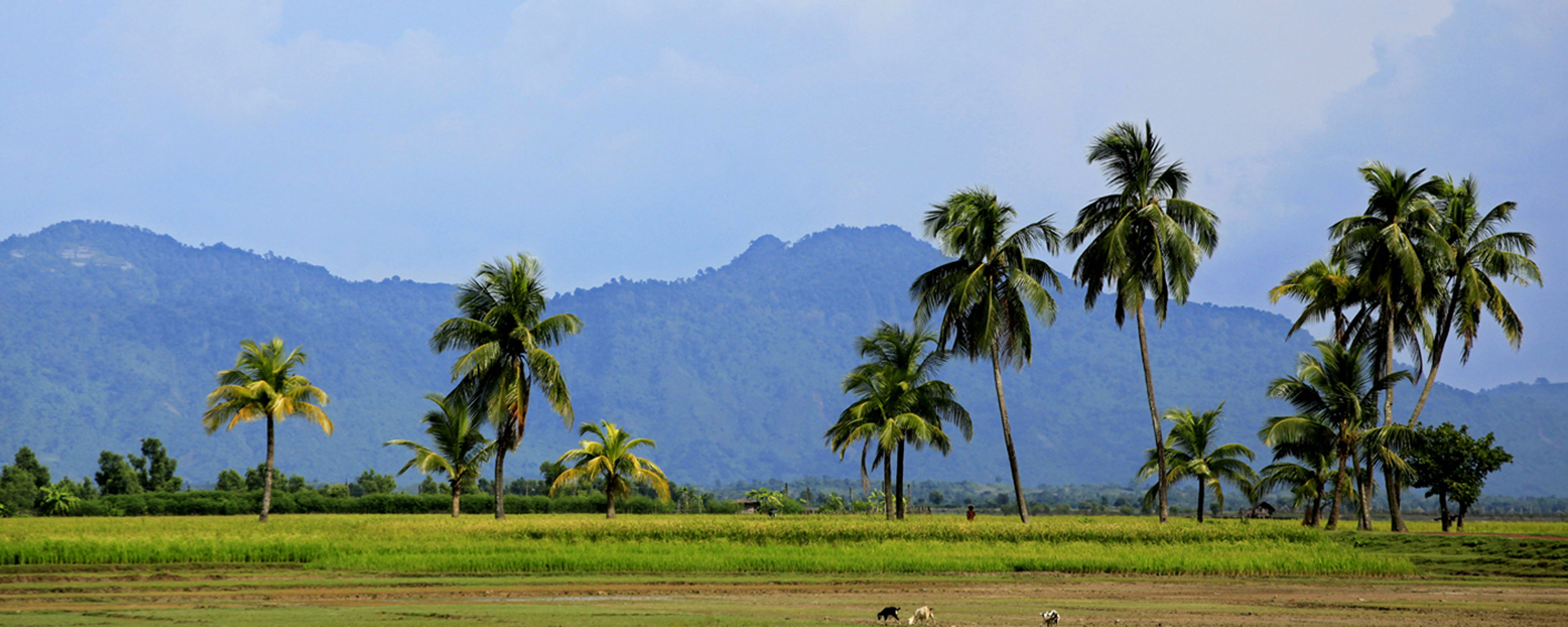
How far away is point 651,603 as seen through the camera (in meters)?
18.3

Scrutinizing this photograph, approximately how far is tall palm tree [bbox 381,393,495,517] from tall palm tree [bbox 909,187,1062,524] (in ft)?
63.9

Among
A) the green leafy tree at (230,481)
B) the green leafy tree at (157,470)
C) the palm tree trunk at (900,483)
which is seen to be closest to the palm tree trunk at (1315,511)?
the palm tree trunk at (900,483)

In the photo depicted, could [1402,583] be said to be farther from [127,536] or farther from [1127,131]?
[127,536]

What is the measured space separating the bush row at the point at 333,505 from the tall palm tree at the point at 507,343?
1199 cm

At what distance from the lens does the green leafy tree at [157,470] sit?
7650cm

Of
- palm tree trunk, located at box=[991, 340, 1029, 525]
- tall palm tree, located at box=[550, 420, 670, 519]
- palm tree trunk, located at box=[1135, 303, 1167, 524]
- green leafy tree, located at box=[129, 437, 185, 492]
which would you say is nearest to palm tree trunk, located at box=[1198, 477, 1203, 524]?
palm tree trunk, located at box=[1135, 303, 1167, 524]

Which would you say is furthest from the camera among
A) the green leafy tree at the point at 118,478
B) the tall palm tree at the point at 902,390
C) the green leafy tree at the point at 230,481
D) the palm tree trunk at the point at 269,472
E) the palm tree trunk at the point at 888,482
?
the green leafy tree at the point at 230,481

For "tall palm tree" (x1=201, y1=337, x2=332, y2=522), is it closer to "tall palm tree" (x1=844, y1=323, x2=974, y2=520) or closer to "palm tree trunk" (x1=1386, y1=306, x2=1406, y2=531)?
"tall palm tree" (x1=844, y1=323, x2=974, y2=520)

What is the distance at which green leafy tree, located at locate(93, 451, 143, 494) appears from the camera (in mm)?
65938

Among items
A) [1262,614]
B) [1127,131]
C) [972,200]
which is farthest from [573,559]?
[1127,131]

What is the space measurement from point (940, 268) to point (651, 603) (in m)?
26.8

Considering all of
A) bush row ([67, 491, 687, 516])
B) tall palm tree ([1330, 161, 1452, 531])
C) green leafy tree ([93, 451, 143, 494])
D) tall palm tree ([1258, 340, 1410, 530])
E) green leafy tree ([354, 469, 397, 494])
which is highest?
tall palm tree ([1330, 161, 1452, 531])

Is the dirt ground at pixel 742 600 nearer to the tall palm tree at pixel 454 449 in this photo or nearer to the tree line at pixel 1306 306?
the tree line at pixel 1306 306

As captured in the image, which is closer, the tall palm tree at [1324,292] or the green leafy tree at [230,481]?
the tall palm tree at [1324,292]
